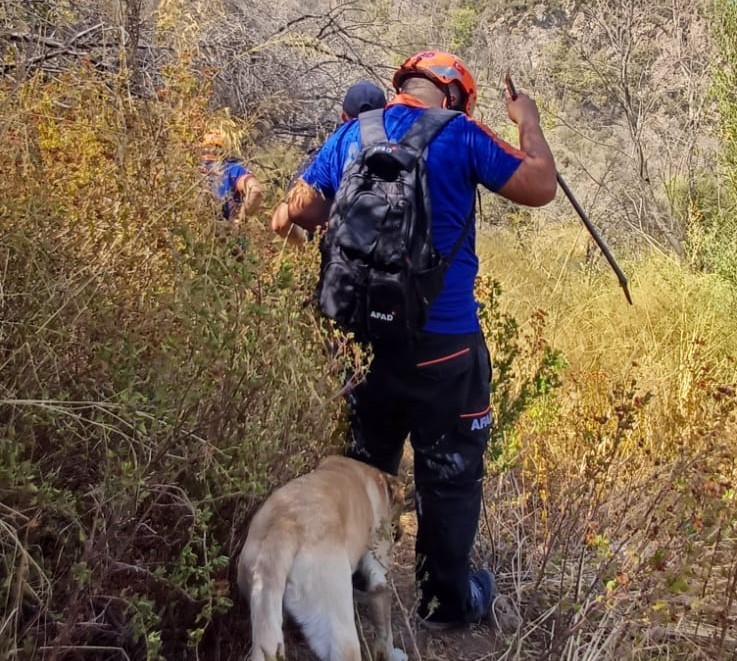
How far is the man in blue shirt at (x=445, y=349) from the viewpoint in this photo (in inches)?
101

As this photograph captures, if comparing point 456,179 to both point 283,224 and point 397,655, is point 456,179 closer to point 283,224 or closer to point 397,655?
point 283,224

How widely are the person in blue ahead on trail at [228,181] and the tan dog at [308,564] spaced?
954 mm

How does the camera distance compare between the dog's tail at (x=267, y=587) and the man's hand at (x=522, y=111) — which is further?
the man's hand at (x=522, y=111)

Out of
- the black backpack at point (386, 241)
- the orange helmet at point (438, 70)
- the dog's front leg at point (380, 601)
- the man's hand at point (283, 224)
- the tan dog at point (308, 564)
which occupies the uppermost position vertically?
the orange helmet at point (438, 70)

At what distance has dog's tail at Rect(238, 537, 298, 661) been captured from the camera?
192 centimetres

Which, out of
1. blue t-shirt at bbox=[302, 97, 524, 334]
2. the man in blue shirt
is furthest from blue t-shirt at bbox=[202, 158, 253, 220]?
blue t-shirt at bbox=[302, 97, 524, 334]

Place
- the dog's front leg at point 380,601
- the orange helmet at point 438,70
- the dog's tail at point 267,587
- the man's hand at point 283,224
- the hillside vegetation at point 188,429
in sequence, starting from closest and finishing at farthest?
the dog's tail at point 267,587 < the hillside vegetation at point 188,429 < the dog's front leg at point 380,601 < the orange helmet at point 438,70 < the man's hand at point 283,224

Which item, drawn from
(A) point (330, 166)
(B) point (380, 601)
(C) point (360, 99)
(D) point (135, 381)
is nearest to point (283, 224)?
(A) point (330, 166)

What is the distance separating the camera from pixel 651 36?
9.34 meters

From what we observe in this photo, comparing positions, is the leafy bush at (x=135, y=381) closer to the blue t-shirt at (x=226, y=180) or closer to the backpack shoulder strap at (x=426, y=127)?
the blue t-shirt at (x=226, y=180)

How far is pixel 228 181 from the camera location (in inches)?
130

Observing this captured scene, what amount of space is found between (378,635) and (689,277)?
4438mm

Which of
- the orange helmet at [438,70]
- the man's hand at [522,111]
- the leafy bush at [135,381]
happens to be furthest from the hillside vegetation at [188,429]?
the man's hand at [522,111]

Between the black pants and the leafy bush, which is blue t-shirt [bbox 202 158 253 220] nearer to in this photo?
the leafy bush
